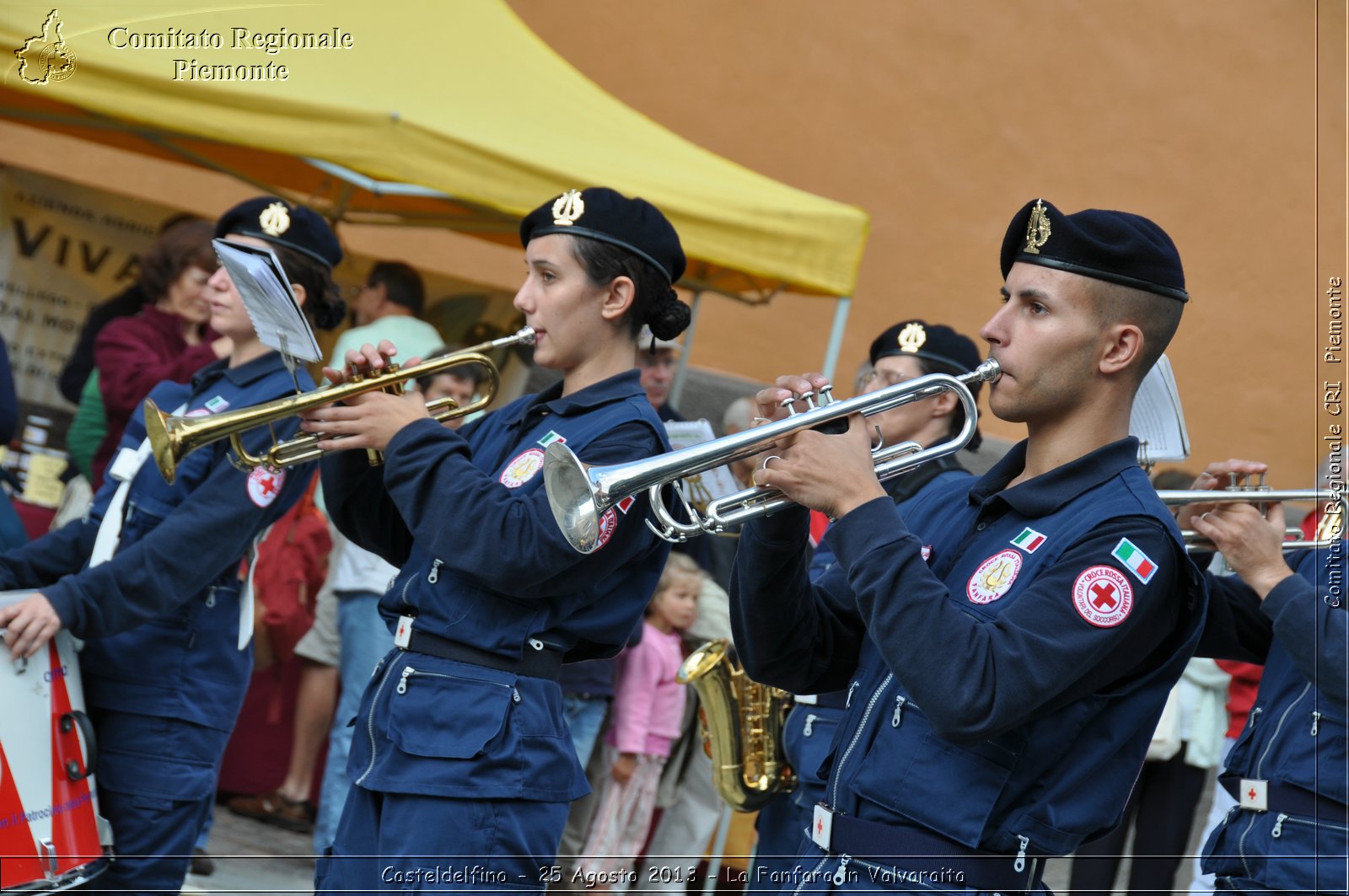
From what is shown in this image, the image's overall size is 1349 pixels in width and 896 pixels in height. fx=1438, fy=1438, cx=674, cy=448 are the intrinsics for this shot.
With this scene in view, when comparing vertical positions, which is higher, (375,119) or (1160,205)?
(1160,205)

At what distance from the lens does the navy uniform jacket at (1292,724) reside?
348cm

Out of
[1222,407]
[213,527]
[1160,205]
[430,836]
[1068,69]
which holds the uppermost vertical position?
[1068,69]

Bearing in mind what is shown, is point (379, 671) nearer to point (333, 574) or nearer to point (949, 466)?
point (949, 466)

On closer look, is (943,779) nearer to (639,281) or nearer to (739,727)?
(639,281)

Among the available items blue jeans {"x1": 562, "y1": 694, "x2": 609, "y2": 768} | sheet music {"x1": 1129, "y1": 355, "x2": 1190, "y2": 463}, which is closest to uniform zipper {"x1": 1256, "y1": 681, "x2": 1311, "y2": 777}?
sheet music {"x1": 1129, "y1": 355, "x2": 1190, "y2": 463}

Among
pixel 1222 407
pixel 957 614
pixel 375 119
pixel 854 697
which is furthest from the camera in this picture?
pixel 1222 407

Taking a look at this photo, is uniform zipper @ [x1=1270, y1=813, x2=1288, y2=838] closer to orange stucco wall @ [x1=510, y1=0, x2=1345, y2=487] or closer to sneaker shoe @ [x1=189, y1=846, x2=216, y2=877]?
sneaker shoe @ [x1=189, y1=846, x2=216, y2=877]

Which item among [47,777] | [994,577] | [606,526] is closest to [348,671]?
[47,777]

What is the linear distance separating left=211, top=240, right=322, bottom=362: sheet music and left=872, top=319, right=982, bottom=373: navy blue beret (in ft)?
7.76

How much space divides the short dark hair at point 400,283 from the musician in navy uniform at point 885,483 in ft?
8.60

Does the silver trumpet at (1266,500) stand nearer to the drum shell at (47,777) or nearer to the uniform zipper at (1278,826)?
the uniform zipper at (1278,826)

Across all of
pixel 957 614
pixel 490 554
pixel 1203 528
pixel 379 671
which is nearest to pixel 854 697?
pixel 957 614

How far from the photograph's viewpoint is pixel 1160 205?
9.17 meters

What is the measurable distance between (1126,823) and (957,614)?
5.18 meters
